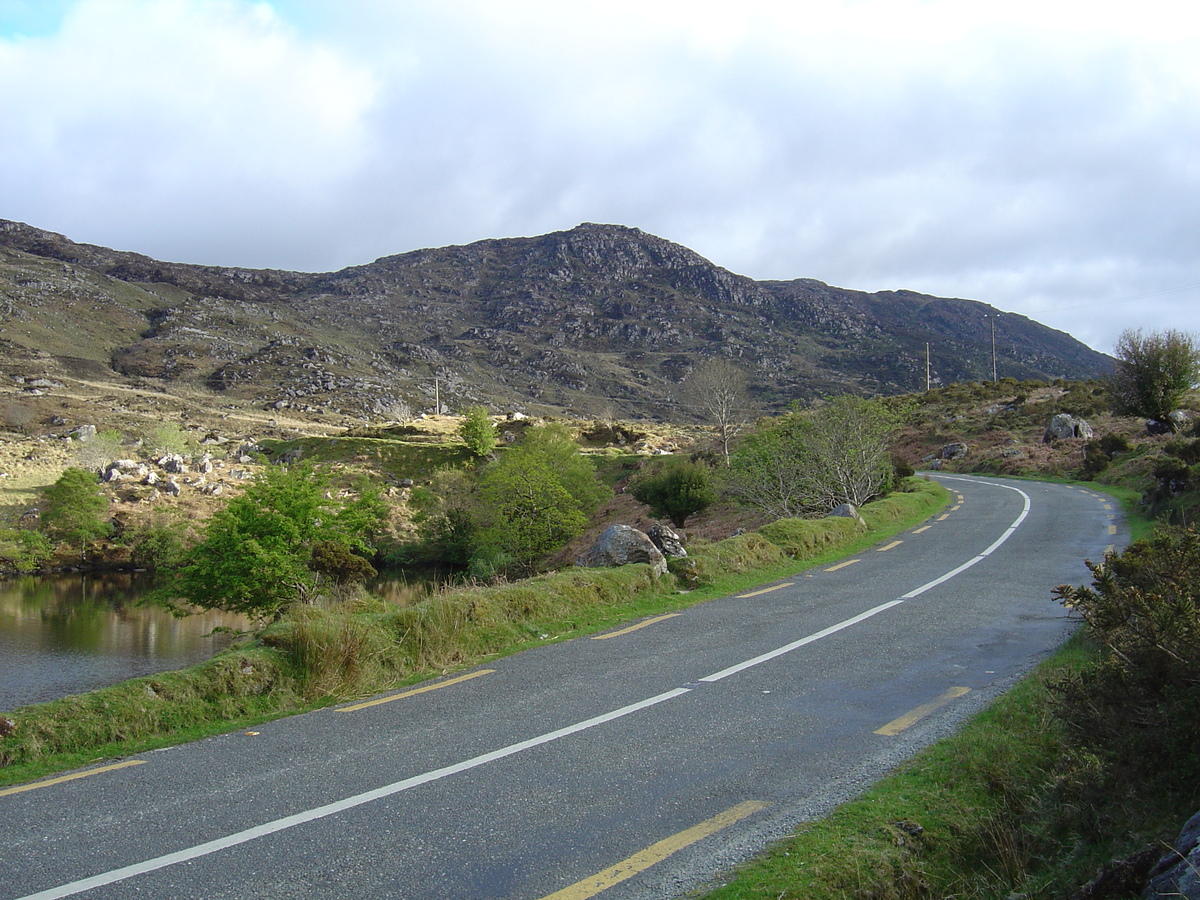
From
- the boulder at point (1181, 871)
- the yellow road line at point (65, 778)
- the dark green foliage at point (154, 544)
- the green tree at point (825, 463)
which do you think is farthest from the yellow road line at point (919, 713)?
the dark green foliage at point (154, 544)

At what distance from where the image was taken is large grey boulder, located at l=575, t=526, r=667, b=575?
1307 centimetres

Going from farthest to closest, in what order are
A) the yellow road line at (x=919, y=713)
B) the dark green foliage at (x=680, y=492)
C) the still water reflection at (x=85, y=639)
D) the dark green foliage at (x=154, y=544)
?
the dark green foliage at (x=154, y=544)
the dark green foliage at (x=680, y=492)
the still water reflection at (x=85, y=639)
the yellow road line at (x=919, y=713)

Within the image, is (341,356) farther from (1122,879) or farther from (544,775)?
(1122,879)

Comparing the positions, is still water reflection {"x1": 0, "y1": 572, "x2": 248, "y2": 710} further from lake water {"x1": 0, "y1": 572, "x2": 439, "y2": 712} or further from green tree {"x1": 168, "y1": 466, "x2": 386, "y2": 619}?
green tree {"x1": 168, "y1": 466, "x2": 386, "y2": 619}

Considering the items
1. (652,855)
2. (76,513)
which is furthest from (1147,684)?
(76,513)

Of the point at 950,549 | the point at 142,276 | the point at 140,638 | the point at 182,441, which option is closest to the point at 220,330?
the point at 142,276

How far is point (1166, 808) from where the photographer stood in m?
3.42

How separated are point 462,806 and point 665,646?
4588mm

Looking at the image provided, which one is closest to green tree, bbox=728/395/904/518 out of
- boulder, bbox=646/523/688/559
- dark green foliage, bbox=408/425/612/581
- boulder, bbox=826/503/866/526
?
boulder, bbox=826/503/866/526

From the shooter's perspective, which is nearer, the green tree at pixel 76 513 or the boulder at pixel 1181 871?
the boulder at pixel 1181 871

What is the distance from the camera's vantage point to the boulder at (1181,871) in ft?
8.25

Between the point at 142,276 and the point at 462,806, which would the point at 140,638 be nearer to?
the point at 462,806

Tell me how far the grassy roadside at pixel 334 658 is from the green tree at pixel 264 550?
12.9 meters

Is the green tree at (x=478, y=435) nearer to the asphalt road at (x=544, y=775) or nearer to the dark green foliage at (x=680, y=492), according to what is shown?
the dark green foliage at (x=680, y=492)
